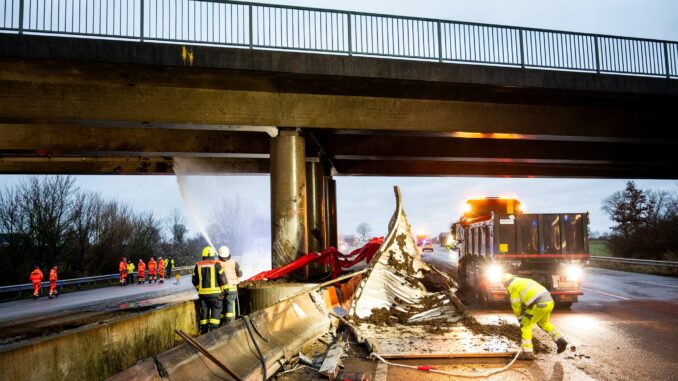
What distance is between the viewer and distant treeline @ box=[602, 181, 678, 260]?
30.0 m

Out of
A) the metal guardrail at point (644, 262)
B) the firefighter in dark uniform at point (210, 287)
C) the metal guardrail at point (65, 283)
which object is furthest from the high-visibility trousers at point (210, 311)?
the metal guardrail at point (644, 262)

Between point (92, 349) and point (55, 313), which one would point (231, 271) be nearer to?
point (92, 349)

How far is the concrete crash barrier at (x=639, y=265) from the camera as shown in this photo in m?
22.2

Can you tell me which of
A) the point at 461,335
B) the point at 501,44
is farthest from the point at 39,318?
the point at 501,44

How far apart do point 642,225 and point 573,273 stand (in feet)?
101

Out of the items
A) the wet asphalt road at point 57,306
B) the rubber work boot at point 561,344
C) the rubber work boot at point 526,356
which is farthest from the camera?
the wet asphalt road at point 57,306

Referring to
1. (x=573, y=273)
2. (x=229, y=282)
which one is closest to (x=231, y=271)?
(x=229, y=282)

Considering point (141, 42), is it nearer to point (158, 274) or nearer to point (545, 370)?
point (545, 370)

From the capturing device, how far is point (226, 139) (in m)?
15.3

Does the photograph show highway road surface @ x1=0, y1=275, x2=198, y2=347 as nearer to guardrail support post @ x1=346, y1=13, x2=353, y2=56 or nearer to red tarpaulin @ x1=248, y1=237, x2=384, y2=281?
red tarpaulin @ x1=248, y1=237, x2=384, y2=281

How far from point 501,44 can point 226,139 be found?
883cm

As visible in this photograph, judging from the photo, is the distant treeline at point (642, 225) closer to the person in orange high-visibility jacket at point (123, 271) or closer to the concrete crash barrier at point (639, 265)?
the concrete crash barrier at point (639, 265)

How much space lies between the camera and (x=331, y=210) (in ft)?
72.5

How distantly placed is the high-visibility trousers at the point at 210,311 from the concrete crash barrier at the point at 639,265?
21.9 metres
